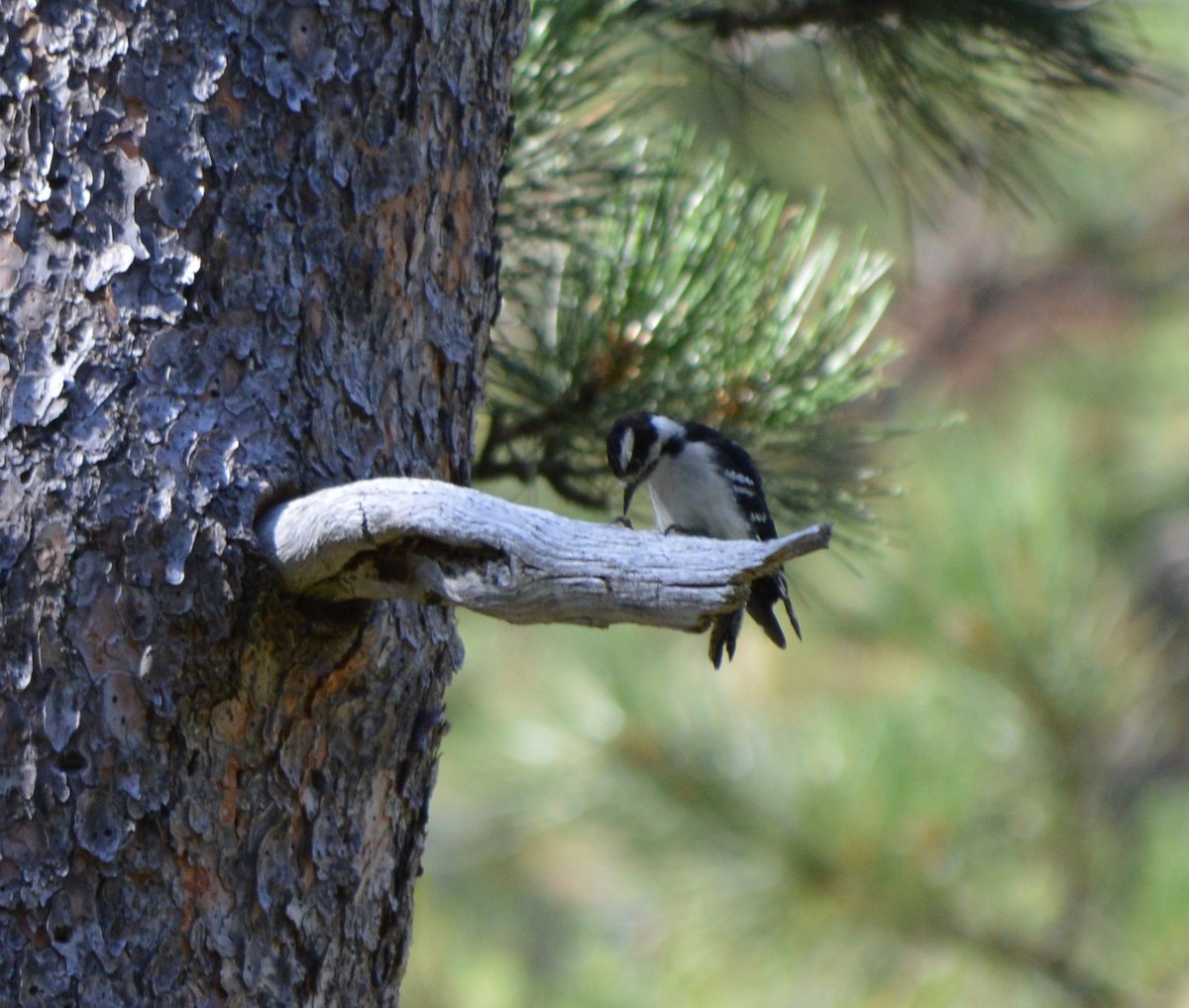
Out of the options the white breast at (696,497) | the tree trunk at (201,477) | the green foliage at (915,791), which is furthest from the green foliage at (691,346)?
the green foliage at (915,791)

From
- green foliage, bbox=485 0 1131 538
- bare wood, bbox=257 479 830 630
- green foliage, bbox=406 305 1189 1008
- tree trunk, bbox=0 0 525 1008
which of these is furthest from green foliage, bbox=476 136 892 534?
green foliage, bbox=406 305 1189 1008

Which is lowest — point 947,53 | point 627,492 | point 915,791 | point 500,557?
point 500,557

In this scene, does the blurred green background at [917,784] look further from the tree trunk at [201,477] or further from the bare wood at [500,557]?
the bare wood at [500,557]

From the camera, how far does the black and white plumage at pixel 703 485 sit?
66.7 inches

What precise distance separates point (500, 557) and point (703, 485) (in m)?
1.13

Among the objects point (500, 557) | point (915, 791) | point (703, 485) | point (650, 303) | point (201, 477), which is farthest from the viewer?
point (915, 791)

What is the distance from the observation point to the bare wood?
2.90 feet

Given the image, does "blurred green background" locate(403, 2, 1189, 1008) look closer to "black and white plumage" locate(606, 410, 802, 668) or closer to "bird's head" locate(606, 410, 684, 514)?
"black and white plumage" locate(606, 410, 802, 668)

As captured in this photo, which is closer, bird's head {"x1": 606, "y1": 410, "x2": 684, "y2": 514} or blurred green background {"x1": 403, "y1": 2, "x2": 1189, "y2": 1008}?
bird's head {"x1": 606, "y1": 410, "x2": 684, "y2": 514}

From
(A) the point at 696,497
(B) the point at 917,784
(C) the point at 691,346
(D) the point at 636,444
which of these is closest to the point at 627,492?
(D) the point at 636,444

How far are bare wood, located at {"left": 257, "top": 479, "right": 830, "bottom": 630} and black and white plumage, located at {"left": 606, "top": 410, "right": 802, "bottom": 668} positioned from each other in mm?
452

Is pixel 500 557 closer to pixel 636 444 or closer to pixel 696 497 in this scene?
pixel 636 444

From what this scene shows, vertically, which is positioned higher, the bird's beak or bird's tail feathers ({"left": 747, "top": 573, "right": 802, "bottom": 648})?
the bird's beak

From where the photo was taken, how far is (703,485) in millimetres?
2061
